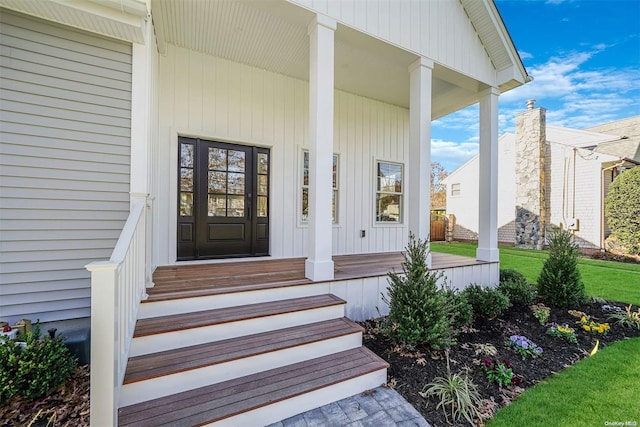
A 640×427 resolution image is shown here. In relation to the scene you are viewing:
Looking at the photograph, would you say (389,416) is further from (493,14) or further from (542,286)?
(493,14)

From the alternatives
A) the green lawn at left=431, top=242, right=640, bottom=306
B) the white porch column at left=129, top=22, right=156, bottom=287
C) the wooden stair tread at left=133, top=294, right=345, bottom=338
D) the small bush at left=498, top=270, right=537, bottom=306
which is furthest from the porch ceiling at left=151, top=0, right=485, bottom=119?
the green lawn at left=431, top=242, right=640, bottom=306

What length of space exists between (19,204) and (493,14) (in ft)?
21.7

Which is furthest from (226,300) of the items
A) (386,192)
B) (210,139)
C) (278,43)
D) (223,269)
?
→ (386,192)

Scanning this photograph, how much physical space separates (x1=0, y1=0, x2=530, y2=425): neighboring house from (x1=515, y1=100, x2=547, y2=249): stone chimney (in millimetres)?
7053

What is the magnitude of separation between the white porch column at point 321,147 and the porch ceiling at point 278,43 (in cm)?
30

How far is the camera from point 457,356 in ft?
8.93

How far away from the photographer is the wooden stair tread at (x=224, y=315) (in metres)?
2.12

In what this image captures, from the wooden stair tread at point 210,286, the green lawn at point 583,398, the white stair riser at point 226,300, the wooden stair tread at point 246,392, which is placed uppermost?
the wooden stair tread at point 210,286

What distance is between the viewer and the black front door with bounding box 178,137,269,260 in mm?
4180

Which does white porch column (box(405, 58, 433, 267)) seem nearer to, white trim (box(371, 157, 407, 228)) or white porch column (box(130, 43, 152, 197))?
white trim (box(371, 157, 407, 228))

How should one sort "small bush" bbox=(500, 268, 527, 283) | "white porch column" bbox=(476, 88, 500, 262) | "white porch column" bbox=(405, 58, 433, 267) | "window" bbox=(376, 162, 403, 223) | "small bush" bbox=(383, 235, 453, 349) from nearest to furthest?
"small bush" bbox=(383, 235, 453, 349) < "white porch column" bbox=(405, 58, 433, 267) < "small bush" bbox=(500, 268, 527, 283) < "white porch column" bbox=(476, 88, 500, 262) < "window" bbox=(376, 162, 403, 223)

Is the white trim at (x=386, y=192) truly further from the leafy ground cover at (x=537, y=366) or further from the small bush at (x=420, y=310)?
the small bush at (x=420, y=310)

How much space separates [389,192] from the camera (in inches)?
243

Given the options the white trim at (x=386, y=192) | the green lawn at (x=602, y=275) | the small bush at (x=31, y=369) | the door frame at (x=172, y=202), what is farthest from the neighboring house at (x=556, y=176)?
the small bush at (x=31, y=369)
